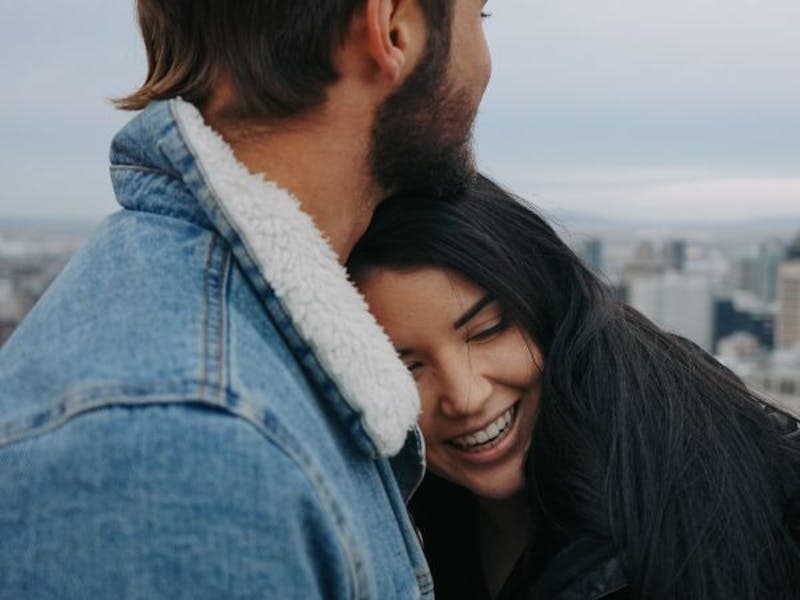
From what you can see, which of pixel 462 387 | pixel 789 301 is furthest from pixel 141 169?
pixel 789 301

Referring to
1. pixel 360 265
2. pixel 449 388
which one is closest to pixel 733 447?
pixel 449 388

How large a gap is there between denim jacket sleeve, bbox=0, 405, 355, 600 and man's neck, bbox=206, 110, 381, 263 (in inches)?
11.6

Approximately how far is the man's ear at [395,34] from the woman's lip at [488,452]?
818 mm

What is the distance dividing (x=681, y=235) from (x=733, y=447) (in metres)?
58.5

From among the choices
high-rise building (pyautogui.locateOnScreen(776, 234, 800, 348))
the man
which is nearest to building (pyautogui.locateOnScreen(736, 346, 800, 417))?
high-rise building (pyautogui.locateOnScreen(776, 234, 800, 348))

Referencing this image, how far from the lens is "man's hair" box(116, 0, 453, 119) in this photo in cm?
103

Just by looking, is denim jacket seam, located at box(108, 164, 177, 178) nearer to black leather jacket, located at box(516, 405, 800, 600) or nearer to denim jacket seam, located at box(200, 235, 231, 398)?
denim jacket seam, located at box(200, 235, 231, 398)

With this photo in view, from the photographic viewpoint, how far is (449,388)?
168 cm

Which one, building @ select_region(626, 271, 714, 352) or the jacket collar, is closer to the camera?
the jacket collar

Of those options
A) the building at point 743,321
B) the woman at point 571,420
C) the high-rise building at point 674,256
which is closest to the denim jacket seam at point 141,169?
the woman at point 571,420

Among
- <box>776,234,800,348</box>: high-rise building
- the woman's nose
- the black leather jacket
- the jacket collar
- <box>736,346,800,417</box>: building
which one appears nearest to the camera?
the jacket collar

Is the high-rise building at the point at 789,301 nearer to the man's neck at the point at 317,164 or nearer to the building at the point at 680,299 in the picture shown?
the building at the point at 680,299

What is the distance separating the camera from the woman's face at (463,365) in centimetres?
168

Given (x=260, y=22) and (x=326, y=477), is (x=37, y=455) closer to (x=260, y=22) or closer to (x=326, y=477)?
(x=326, y=477)
